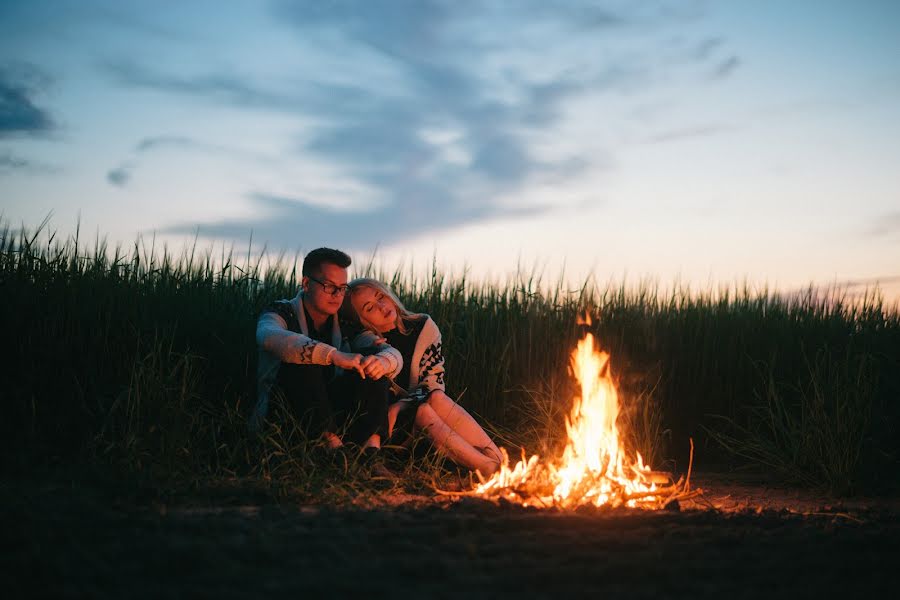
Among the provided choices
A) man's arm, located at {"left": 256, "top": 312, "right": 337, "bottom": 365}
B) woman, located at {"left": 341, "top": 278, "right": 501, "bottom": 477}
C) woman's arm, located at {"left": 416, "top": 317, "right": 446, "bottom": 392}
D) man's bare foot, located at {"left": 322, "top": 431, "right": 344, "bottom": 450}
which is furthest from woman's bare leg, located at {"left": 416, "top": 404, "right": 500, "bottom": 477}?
man's arm, located at {"left": 256, "top": 312, "right": 337, "bottom": 365}

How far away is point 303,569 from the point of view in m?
2.89

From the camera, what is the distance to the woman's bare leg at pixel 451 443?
5.23m

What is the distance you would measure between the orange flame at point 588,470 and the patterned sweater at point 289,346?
118 cm

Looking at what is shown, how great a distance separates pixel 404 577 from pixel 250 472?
Answer: 2198mm

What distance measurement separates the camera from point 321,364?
4.89m

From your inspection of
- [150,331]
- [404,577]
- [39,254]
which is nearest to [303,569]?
[404,577]

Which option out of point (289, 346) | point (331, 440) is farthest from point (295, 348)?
point (331, 440)

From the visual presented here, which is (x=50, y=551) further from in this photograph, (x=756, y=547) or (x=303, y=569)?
(x=756, y=547)

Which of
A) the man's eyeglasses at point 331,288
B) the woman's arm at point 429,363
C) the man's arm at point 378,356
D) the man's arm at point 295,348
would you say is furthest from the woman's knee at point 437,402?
the man's eyeglasses at point 331,288

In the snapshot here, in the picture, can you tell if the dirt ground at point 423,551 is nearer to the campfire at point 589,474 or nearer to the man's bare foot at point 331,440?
the campfire at point 589,474

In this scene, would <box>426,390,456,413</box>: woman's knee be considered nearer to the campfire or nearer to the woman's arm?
the woman's arm

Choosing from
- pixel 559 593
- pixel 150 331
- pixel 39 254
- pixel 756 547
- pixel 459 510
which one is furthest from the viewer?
pixel 39 254

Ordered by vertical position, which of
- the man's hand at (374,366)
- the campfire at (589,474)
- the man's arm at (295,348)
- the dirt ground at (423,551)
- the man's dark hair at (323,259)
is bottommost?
the dirt ground at (423,551)

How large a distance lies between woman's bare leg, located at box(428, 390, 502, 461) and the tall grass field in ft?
2.23
